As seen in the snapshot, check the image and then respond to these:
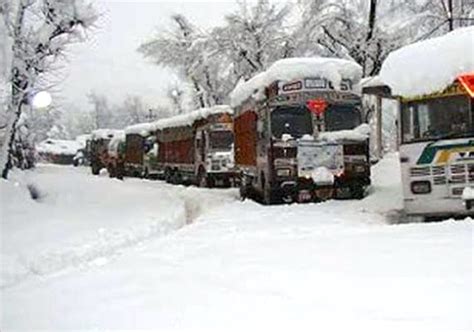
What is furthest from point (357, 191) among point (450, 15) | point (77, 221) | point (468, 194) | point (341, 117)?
point (450, 15)

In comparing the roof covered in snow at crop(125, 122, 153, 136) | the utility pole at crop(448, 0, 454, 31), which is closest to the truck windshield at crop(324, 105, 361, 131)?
the utility pole at crop(448, 0, 454, 31)

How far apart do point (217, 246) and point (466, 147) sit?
5.31 m

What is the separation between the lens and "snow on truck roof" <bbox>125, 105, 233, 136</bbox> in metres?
31.0

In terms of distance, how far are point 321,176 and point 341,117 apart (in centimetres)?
156

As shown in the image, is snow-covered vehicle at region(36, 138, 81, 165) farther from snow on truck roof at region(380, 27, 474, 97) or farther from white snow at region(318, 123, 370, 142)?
snow on truck roof at region(380, 27, 474, 97)

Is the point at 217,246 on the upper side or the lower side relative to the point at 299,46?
lower

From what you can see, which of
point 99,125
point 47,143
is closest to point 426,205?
point 47,143

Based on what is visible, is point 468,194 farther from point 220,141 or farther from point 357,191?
point 220,141

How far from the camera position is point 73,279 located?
363 inches

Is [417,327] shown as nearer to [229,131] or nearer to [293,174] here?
[293,174]

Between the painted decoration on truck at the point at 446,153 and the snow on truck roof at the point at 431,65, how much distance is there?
1.03 meters

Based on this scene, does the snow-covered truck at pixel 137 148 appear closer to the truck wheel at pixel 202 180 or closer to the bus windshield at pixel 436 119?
the truck wheel at pixel 202 180

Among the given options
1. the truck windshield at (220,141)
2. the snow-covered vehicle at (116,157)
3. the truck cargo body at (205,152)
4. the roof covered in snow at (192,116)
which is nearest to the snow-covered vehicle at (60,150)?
the snow-covered vehicle at (116,157)

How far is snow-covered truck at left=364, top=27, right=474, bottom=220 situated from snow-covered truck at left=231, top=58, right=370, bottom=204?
12.5 ft
